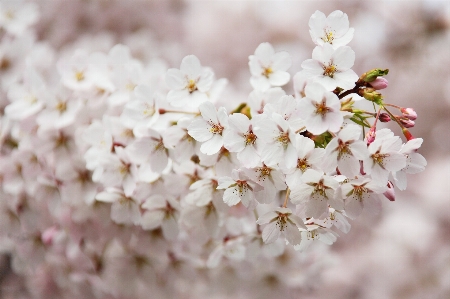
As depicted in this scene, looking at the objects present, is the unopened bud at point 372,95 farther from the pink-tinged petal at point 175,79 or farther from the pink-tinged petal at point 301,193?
the pink-tinged petal at point 175,79

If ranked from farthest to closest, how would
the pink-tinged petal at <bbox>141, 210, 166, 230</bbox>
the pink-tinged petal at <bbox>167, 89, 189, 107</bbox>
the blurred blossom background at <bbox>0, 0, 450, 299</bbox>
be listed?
the blurred blossom background at <bbox>0, 0, 450, 299</bbox>
the pink-tinged petal at <bbox>141, 210, 166, 230</bbox>
the pink-tinged petal at <bbox>167, 89, 189, 107</bbox>

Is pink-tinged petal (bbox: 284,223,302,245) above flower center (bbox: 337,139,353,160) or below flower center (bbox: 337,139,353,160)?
below

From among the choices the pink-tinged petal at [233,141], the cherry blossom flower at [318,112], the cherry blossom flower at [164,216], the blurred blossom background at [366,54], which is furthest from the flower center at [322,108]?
the blurred blossom background at [366,54]

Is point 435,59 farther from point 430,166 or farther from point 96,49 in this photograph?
point 96,49

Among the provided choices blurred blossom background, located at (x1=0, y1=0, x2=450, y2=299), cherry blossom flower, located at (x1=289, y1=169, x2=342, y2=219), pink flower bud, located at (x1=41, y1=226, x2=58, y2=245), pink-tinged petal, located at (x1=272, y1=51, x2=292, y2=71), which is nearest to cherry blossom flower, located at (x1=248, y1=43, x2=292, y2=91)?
pink-tinged petal, located at (x1=272, y1=51, x2=292, y2=71)

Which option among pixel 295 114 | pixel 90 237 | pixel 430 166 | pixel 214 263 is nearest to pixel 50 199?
pixel 90 237

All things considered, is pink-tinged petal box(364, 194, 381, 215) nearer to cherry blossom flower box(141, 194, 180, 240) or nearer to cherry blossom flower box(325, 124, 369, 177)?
cherry blossom flower box(325, 124, 369, 177)

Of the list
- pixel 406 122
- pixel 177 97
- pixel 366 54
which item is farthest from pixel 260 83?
pixel 366 54

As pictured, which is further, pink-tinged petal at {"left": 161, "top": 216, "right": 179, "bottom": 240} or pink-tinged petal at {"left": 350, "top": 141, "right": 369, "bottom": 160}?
pink-tinged petal at {"left": 161, "top": 216, "right": 179, "bottom": 240}
